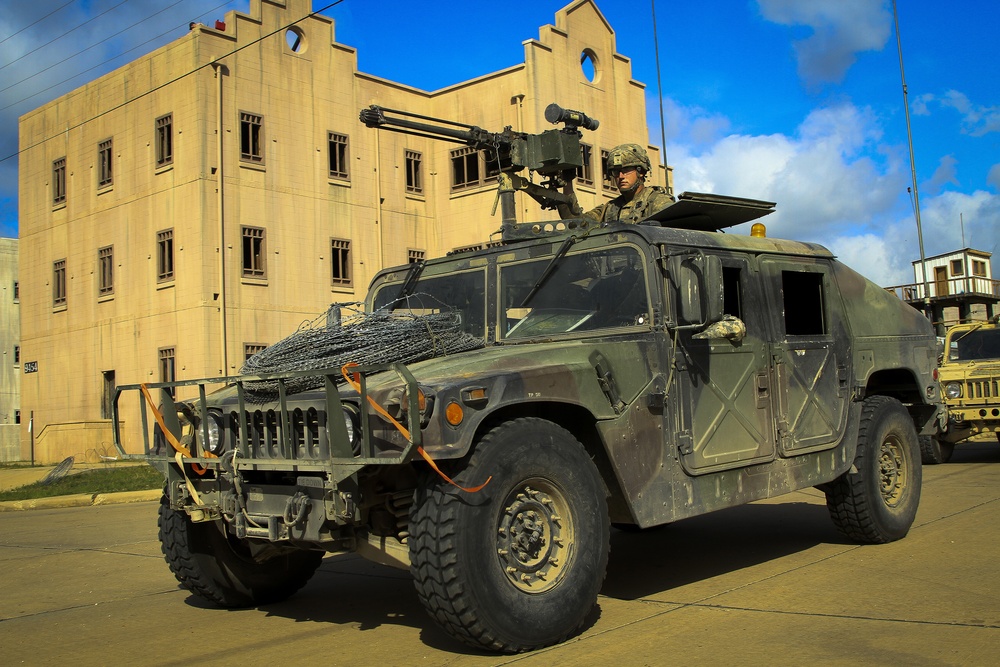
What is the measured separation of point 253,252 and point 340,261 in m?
2.77

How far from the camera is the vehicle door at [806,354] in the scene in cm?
650

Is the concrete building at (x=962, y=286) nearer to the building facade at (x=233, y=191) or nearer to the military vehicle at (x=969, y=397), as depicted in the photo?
the building facade at (x=233, y=191)

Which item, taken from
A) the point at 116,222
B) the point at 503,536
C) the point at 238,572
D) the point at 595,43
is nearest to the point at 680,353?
the point at 503,536

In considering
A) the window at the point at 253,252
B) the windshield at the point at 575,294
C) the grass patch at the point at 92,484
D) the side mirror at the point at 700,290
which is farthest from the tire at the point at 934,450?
the window at the point at 253,252

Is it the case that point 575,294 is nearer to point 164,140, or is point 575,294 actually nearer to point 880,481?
point 880,481

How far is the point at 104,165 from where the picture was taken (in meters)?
27.7

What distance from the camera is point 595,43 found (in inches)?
1205

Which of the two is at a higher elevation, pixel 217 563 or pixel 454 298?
pixel 454 298

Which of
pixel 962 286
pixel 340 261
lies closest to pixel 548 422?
pixel 340 261

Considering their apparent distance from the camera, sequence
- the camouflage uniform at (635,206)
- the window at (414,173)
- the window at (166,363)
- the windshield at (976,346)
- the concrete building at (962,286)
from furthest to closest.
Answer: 1. the concrete building at (962,286)
2. the window at (414,173)
3. the window at (166,363)
4. the windshield at (976,346)
5. the camouflage uniform at (635,206)

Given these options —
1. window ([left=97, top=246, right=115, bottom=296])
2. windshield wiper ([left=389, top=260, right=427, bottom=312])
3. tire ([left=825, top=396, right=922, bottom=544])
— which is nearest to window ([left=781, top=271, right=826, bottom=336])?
tire ([left=825, top=396, right=922, bottom=544])

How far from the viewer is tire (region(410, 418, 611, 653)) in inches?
171

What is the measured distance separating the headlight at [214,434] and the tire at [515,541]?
4.48ft

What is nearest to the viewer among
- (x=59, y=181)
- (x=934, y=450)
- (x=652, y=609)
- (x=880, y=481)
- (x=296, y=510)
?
(x=296, y=510)
